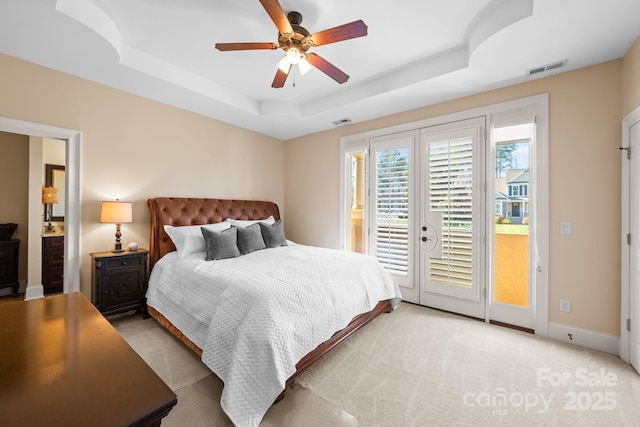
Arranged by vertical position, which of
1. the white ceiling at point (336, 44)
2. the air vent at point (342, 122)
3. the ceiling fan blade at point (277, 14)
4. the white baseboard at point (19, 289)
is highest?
the white ceiling at point (336, 44)

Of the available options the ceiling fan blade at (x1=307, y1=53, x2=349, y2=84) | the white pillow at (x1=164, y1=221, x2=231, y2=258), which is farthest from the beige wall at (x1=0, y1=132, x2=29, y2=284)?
the ceiling fan blade at (x1=307, y1=53, x2=349, y2=84)

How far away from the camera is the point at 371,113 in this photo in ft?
12.6

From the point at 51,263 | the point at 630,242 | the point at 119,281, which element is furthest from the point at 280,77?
the point at 51,263

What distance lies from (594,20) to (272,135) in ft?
13.6

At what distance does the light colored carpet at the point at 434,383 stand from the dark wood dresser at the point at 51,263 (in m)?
1.99

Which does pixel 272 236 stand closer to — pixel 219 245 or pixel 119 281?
pixel 219 245

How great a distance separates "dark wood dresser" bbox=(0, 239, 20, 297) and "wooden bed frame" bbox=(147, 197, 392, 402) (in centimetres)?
211

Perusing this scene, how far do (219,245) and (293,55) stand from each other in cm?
203

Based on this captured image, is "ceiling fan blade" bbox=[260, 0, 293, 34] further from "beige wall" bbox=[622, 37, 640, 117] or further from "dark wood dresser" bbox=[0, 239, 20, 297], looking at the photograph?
"dark wood dresser" bbox=[0, 239, 20, 297]

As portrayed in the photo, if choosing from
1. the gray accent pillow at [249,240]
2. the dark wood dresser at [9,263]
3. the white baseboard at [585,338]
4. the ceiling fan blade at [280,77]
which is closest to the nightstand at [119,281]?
the gray accent pillow at [249,240]

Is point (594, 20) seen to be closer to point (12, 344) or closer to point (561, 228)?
point (561, 228)

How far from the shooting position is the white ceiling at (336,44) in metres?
2.03

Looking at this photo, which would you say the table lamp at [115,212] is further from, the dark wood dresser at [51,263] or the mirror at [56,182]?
the mirror at [56,182]

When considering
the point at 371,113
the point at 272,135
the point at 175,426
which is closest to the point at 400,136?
the point at 371,113
